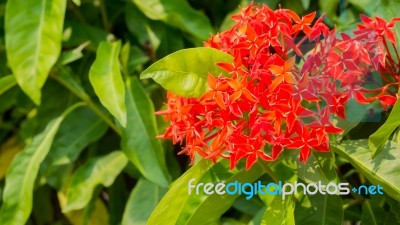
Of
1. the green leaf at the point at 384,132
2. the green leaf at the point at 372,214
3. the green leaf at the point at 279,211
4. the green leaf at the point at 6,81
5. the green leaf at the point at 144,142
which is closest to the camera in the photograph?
the green leaf at the point at 384,132

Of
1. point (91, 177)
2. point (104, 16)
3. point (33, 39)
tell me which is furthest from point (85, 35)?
point (91, 177)

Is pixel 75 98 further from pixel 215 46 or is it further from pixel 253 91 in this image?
pixel 253 91

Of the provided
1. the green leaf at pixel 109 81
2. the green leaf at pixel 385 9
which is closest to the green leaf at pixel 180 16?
the green leaf at pixel 109 81

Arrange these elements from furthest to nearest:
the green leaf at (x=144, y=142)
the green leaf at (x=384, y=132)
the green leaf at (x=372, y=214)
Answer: the green leaf at (x=144, y=142) < the green leaf at (x=372, y=214) < the green leaf at (x=384, y=132)

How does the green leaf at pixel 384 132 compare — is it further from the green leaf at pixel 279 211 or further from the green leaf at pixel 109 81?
the green leaf at pixel 109 81

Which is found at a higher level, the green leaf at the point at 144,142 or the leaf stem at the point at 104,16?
the leaf stem at the point at 104,16

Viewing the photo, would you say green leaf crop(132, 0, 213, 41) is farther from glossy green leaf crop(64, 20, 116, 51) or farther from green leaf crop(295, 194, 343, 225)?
green leaf crop(295, 194, 343, 225)

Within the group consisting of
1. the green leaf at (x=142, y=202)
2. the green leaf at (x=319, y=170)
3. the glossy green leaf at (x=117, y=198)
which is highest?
the green leaf at (x=319, y=170)
